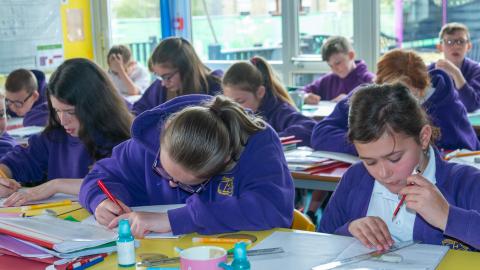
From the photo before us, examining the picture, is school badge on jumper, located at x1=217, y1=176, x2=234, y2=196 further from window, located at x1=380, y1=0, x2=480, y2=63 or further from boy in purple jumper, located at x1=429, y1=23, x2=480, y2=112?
window, located at x1=380, y1=0, x2=480, y2=63

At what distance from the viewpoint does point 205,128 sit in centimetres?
182

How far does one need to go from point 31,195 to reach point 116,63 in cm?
422

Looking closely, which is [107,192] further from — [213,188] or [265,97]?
[265,97]

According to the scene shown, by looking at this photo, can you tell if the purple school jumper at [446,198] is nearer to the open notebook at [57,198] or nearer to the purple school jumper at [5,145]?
the open notebook at [57,198]

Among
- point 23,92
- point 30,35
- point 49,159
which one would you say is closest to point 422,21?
point 23,92

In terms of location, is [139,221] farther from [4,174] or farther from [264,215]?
[4,174]

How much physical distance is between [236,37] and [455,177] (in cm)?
521

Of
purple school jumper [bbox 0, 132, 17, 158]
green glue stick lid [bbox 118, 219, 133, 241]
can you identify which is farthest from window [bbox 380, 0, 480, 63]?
green glue stick lid [bbox 118, 219, 133, 241]

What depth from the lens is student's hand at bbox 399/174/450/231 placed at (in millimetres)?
1628

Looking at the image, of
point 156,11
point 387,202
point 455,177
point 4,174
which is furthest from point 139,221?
point 156,11

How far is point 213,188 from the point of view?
204cm

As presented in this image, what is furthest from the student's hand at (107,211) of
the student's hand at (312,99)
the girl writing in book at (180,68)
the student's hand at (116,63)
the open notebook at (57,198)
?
the student's hand at (116,63)

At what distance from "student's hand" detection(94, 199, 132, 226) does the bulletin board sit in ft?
15.0

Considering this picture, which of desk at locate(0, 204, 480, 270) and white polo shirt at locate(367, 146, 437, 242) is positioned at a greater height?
white polo shirt at locate(367, 146, 437, 242)
